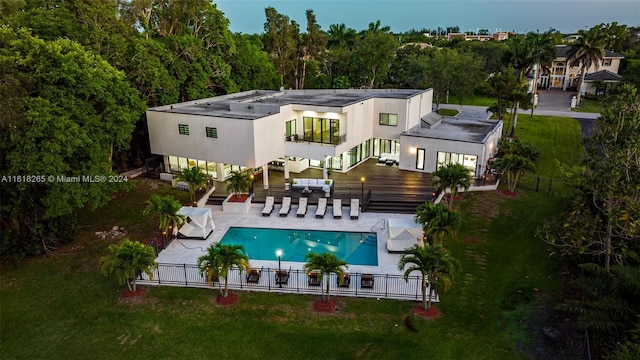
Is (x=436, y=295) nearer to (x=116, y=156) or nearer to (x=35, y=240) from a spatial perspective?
(x=35, y=240)

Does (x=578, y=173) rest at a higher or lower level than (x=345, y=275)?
higher

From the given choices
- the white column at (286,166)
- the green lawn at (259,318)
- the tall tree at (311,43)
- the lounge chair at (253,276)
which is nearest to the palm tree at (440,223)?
the green lawn at (259,318)

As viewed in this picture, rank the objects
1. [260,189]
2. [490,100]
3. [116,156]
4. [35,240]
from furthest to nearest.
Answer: [490,100] → [116,156] → [260,189] → [35,240]

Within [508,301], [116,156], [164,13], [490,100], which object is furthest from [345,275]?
[490,100]

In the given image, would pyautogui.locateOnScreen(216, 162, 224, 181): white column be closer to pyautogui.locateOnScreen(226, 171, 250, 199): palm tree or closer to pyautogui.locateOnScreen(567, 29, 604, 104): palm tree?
pyautogui.locateOnScreen(226, 171, 250, 199): palm tree

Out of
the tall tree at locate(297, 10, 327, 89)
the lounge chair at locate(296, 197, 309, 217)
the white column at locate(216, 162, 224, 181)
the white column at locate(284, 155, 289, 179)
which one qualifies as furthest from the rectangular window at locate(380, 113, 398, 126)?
the tall tree at locate(297, 10, 327, 89)

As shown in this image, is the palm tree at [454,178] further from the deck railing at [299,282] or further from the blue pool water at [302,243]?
the deck railing at [299,282]

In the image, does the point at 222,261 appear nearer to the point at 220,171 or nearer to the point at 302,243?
the point at 302,243
